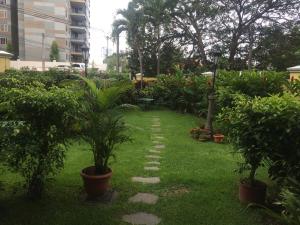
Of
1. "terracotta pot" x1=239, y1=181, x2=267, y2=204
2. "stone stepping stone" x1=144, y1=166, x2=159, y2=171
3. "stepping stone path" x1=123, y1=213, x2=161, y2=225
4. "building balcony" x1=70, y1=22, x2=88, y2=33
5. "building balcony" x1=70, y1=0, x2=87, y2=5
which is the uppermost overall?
"building balcony" x1=70, y1=0, x2=87, y2=5

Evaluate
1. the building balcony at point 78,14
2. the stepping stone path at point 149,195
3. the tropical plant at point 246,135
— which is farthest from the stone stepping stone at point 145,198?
the building balcony at point 78,14

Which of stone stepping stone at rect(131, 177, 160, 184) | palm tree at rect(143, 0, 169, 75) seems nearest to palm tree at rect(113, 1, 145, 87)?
palm tree at rect(143, 0, 169, 75)

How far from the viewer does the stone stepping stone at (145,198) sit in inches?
→ 166

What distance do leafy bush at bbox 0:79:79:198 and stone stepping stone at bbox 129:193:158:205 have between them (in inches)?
43.2

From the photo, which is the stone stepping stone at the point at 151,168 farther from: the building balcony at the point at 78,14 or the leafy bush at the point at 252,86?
the building balcony at the point at 78,14

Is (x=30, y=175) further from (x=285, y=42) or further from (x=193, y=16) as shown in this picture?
(x=285, y=42)

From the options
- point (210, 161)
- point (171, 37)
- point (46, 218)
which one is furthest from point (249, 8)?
point (46, 218)

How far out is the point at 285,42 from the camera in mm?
22750

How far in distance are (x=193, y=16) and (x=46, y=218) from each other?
2147 centimetres

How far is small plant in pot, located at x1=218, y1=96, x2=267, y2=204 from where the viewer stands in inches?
154

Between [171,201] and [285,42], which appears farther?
[285,42]

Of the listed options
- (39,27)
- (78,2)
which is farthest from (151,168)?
(78,2)

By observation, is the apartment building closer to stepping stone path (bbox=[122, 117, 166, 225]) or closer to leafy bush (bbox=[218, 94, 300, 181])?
stepping stone path (bbox=[122, 117, 166, 225])

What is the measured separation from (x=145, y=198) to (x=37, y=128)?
1.68m
